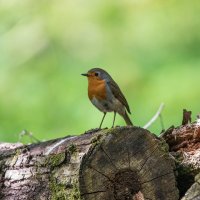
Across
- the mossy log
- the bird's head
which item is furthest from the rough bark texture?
the bird's head

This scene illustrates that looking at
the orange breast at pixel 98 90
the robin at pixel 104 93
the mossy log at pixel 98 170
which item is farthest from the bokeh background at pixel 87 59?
the mossy log at pixel 98 170

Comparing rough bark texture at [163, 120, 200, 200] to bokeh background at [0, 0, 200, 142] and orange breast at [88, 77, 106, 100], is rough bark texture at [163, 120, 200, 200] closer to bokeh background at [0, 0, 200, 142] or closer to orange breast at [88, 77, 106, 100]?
orange breast at [88, 77, 106, 100]

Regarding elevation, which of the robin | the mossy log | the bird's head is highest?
the bird's head

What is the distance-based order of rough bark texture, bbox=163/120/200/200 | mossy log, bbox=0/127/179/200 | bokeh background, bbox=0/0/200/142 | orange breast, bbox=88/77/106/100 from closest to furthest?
mossy log, bbox=0/127/179/200, rough bark texture, bbox=163/120/200/200, orange breast, bbox=88/77/106/100, bokeh background, bbox=0/0/200/142

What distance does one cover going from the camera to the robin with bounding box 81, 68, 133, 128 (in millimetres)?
6816

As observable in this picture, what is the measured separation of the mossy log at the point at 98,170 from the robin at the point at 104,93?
47.1 inches

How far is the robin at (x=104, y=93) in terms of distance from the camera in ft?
22.4

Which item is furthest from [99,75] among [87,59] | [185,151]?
[87,59]

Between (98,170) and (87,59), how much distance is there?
11.4ft

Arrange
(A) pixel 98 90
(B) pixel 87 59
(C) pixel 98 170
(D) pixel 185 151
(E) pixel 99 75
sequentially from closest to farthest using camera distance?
(C) pixel 98 170
(D) pixel 185 151
(A) pixel 98 90
(E) pixel 99 75
(B) pixel 87 59

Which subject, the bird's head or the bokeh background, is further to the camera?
the bokeh background

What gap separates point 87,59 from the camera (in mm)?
8578

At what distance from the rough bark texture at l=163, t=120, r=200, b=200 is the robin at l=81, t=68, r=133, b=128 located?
1033 mm

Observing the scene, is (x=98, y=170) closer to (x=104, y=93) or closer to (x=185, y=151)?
(x=185, y=151)
